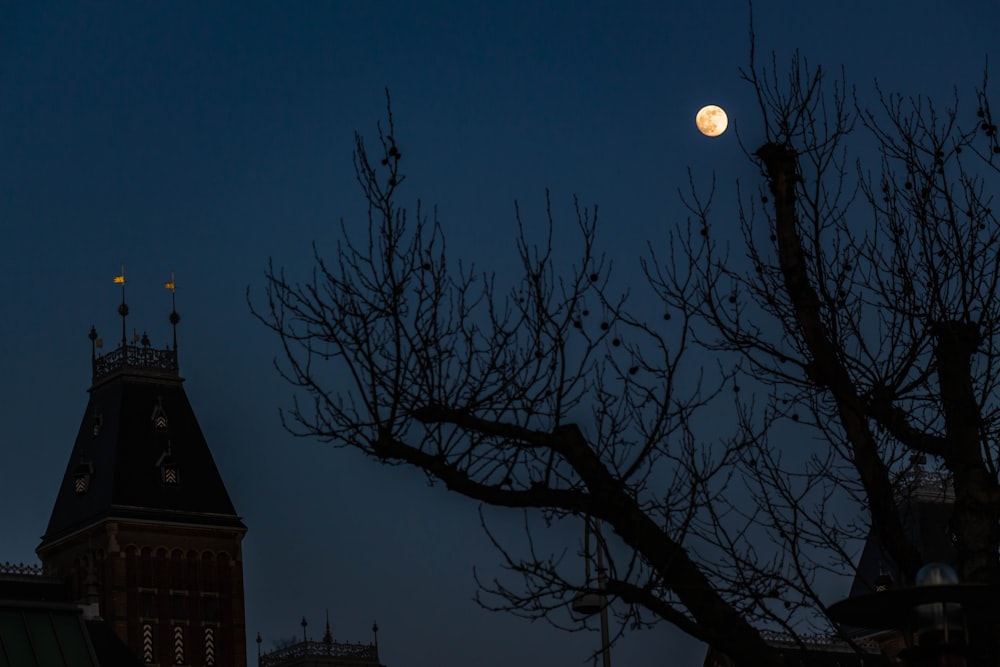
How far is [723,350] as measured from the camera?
607 inches

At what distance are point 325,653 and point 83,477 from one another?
1406 centimetres

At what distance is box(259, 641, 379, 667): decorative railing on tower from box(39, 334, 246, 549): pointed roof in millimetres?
6662

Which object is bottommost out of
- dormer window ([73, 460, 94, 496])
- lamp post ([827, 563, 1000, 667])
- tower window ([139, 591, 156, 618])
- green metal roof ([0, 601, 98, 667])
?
lamp post ([827, 563, 1000, 667])

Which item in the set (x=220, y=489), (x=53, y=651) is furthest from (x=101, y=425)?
(x=53, y=651)

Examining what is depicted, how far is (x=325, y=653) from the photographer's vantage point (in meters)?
81.9

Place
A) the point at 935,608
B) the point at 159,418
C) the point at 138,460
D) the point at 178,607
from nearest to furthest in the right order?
1. the point at 935,608
2. the point at 178,607
3. the point at 138,460
4. the point at 159,418

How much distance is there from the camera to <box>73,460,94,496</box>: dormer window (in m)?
79.9

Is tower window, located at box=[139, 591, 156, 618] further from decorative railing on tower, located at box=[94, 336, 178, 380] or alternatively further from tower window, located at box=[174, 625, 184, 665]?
decorative railing on tower, located at box=[94, 336, 178, 380]

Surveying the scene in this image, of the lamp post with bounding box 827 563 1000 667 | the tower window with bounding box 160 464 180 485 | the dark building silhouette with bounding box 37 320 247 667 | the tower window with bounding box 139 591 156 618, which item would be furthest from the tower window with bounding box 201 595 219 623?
the lamp post with bounding box 827 563 1000 667

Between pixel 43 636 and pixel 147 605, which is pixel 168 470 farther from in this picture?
pixel 43 636

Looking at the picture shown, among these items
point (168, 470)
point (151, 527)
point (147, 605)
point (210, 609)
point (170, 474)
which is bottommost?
point (147, 605)

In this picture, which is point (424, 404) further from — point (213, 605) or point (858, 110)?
point (213, 605)

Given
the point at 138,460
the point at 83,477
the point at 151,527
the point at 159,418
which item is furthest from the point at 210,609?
the point at 159,418

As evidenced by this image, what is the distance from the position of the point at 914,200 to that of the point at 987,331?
144 cm
